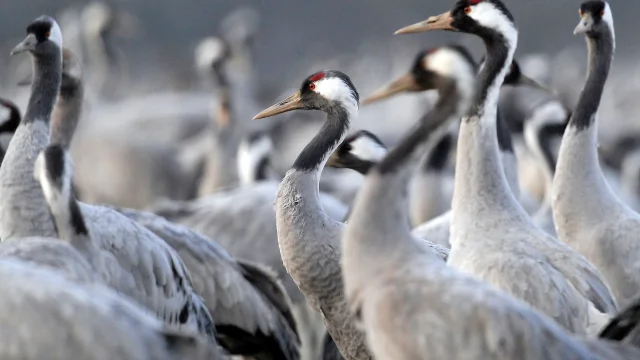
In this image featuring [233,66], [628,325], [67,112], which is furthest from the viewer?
[233,66]

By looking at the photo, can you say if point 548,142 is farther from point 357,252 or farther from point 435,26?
point 357,252

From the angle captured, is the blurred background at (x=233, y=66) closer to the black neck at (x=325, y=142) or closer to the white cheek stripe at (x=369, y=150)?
the white cheek stripe at (x=369, y=150)

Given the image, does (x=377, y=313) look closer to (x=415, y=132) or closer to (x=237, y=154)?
(x=415, y=132)

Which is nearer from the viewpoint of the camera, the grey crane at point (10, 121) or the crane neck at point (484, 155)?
the crane neck at point (484, 155)

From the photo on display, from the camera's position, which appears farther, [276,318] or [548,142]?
[548,142]

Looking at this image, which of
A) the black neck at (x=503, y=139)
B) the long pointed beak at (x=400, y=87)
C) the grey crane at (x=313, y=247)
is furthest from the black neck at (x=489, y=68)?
the black neck at (x=503, y=139)

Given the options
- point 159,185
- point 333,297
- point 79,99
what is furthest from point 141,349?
point 159,185

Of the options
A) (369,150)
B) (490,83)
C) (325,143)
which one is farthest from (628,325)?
(369,150)

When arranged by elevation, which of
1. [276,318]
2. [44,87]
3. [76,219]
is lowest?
[276,318]

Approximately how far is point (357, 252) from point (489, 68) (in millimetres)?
1555

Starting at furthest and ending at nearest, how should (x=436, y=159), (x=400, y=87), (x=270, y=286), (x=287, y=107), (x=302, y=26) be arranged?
(x=302, y=26)
(x=436, y=159)
(x=270, y=286)
(x=287, y=107)
(x=400, y=87)

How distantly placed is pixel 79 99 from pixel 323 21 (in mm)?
25542

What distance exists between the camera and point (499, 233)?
4.83 meters

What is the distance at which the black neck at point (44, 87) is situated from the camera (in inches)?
215
